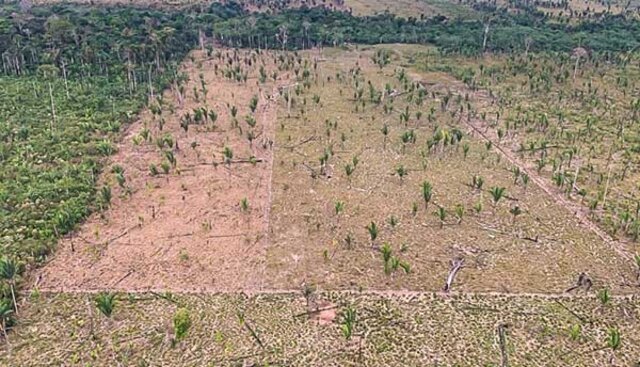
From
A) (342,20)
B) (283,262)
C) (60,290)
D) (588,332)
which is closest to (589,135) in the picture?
A: (588,332)

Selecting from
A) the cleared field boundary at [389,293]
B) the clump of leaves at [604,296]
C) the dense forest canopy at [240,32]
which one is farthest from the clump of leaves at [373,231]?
the dense forest canopy at [240,32]

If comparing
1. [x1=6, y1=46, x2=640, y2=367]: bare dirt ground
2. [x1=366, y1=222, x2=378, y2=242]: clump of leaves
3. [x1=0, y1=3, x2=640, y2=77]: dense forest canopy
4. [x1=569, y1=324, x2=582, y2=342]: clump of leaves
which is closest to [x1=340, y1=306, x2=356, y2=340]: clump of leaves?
[x1=6, y1=46, x2=640, y2=367]: bare dirt ground

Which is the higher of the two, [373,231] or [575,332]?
[373,231]

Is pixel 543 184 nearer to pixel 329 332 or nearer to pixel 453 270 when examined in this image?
pixel 453 270

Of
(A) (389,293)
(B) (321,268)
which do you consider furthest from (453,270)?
(B) (321,268)

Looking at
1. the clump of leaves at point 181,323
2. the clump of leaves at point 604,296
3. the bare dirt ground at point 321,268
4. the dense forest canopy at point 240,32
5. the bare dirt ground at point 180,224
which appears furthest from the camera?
the dense forest canopy at point 240,32

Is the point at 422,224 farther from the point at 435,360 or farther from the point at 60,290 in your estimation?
the point at 60,290

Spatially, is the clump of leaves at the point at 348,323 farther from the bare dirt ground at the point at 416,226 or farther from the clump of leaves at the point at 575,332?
the clump of leaves at the point at 575,332

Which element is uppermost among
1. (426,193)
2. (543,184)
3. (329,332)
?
(426,193)

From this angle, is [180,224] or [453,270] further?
[180,224]
